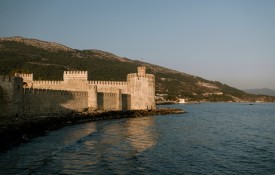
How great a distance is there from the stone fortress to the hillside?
20554 millimetres

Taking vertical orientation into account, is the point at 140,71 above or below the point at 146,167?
above

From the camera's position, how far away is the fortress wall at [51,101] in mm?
25650

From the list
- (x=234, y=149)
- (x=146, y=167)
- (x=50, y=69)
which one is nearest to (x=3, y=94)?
(x=146, y=167)

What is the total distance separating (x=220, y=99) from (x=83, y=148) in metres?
140

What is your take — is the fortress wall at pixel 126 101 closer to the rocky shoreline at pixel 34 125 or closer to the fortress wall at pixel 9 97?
the rocky shoreline at pixel 34 125

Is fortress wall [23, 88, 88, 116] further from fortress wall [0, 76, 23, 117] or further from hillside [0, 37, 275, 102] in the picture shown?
hillside [0, 37, 275, 102]

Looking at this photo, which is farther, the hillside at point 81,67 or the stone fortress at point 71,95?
the hillside at point 81,67

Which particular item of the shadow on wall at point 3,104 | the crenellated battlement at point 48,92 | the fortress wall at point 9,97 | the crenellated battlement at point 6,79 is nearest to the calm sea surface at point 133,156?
the fortress wall at point 9,97

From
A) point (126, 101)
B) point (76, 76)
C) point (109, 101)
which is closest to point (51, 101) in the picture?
point (109, 101)

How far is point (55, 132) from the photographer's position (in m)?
22.2

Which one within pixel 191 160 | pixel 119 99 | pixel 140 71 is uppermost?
pixel 140 71

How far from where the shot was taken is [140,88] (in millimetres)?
43125

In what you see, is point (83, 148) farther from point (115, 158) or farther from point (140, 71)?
point (140, 71)

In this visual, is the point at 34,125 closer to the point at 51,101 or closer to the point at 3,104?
the point at 3,104
